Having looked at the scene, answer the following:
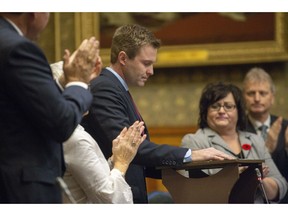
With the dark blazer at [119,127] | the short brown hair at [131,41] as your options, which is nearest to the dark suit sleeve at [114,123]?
the dark blazer at [119,127]

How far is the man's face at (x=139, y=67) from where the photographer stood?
4629 mm

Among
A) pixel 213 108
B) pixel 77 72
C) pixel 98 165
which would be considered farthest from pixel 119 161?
pixel 213 108

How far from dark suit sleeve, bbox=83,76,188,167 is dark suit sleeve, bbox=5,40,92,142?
1.42 meters

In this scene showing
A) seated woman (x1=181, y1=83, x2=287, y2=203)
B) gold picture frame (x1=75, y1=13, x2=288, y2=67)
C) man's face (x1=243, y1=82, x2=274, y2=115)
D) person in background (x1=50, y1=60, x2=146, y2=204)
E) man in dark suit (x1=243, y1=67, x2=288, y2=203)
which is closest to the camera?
person in background (x1=50, y1=60, x2=146, y2=204)

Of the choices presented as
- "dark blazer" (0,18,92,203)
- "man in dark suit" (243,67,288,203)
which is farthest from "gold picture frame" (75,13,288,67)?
"dark blazer" (0,18,92,203)

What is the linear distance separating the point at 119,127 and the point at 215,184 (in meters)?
0.62

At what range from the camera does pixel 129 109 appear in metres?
4.51

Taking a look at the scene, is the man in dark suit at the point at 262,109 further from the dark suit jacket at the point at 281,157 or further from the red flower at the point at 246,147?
the red flower at the point at 246,147

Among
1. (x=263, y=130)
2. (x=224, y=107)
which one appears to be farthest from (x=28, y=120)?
(x=263, y=130)

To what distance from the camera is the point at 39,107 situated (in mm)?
2799

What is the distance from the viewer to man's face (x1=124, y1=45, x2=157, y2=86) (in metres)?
4.63

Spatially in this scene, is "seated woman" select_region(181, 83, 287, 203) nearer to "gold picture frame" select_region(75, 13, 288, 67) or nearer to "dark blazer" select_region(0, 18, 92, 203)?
"dark blazer" select_region(0, 18, 92, 203)
